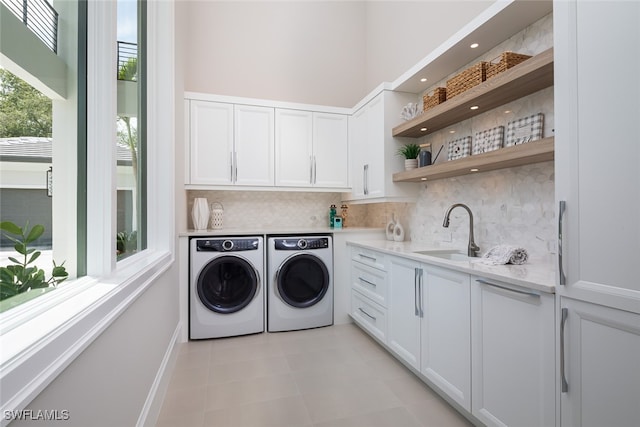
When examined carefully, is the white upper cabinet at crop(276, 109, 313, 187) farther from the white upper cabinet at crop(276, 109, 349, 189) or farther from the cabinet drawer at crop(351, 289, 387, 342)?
the cabinet drawer at crop(351, 289, 387, 342)

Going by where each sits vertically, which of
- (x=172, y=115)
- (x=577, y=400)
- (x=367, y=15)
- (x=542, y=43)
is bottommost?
(x=577, y=400)

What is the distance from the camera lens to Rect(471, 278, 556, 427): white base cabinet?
1.25 meters

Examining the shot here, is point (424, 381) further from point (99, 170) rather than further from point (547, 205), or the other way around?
point (99, 170)

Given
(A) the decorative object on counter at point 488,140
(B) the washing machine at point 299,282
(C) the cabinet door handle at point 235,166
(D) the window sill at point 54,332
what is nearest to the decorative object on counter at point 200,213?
(C) the cabinet door handle at point 235,166

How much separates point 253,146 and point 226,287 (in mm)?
1493

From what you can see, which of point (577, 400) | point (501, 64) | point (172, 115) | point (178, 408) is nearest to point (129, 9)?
point (172, 115)

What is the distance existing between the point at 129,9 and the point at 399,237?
2.76m

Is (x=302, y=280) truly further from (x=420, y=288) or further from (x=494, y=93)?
(x=494, y=93)

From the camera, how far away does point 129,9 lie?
1811mm

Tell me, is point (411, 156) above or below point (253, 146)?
below

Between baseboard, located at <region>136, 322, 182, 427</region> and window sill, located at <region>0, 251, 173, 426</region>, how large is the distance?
0.67 meters

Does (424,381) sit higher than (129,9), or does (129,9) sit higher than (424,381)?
(129,9)

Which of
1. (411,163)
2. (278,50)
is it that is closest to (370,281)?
(411,163)

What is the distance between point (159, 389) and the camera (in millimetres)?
1820
